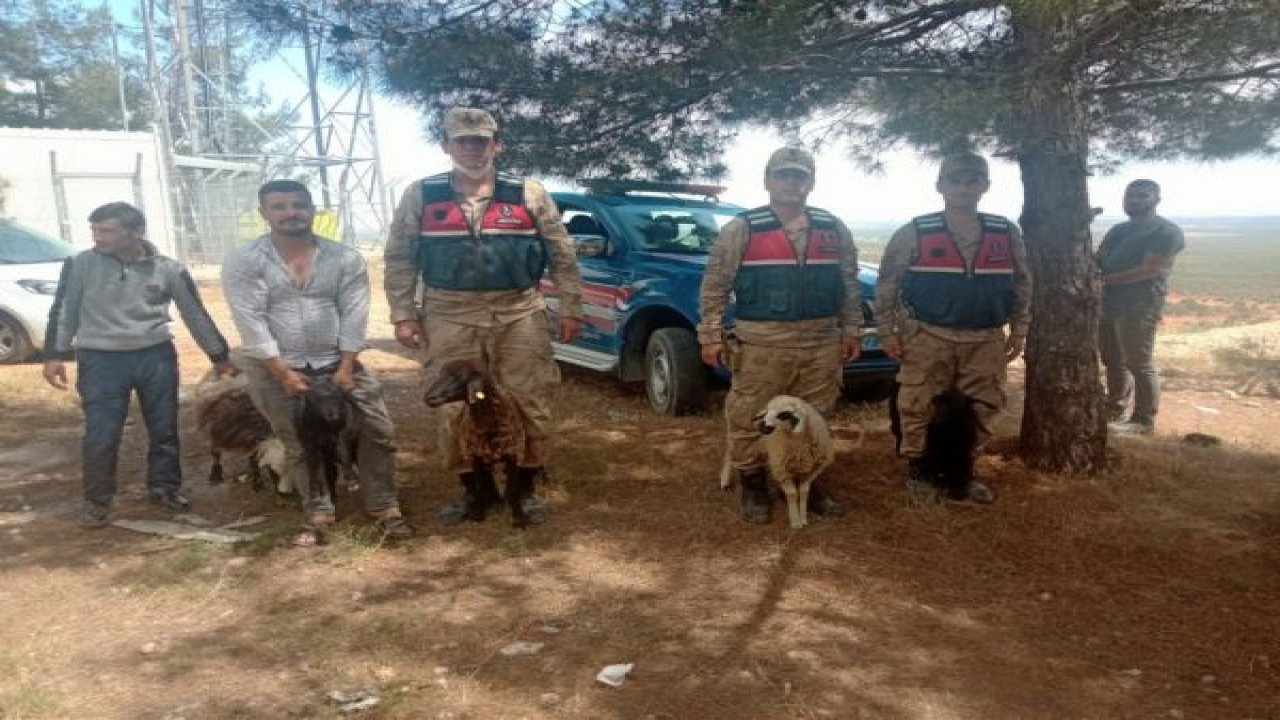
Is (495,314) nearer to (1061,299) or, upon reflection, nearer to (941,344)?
(941,344)

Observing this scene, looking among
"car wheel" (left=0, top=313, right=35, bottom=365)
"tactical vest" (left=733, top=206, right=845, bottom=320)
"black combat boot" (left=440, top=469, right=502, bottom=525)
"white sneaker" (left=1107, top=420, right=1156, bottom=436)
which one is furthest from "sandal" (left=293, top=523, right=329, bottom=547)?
"car wheel" (left=0, top=313, right=35, bottom=365)

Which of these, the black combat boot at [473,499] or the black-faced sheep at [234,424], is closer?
the black combat boot at [473,499]

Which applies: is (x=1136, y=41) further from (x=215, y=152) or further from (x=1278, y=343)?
(x=215, y=152)

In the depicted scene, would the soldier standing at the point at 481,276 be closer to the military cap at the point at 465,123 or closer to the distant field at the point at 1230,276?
the military cap at the point at 465,123

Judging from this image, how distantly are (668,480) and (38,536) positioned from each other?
323 centimetres

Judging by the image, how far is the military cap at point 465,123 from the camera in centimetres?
381

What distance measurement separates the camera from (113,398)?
4.27 m

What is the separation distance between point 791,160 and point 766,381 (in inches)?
41.2

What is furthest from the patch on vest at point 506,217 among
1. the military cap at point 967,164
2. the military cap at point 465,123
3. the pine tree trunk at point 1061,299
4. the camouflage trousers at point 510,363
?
the pine tree trunk at point 1061,299

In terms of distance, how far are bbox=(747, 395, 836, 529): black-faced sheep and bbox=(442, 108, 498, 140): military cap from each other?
1832 millimetres

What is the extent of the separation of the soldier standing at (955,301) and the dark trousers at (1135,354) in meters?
2.04

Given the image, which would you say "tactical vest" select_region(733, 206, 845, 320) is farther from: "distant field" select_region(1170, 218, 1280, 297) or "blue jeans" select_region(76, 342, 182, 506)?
"distant field" select_region(1170, 218, 1280, 297)

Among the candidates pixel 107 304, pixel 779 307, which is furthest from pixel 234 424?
pixel 779 307

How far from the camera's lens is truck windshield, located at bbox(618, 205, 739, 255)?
6.65m
